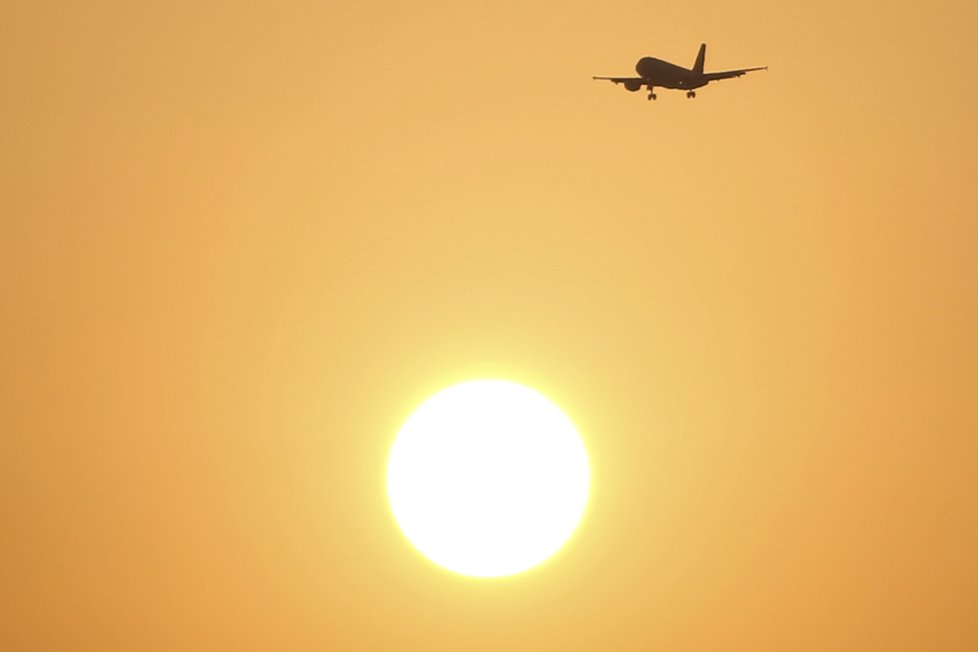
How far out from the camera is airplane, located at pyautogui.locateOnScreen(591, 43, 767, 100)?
12019 centimetres

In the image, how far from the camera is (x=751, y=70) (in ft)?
398

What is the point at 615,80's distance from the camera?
12325 cm

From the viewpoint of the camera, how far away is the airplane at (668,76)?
12019 cm

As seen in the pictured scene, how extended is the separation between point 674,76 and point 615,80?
446 cm

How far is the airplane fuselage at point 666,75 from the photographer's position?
120069 millimetres

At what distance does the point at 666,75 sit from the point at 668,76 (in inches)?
7.7

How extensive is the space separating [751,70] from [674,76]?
5.17 metres

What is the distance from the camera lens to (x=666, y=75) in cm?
12038

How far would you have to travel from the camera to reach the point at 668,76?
120500mm

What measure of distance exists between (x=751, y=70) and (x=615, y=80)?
29.6 feet

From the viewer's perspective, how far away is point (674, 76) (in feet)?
396

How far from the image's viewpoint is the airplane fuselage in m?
120
